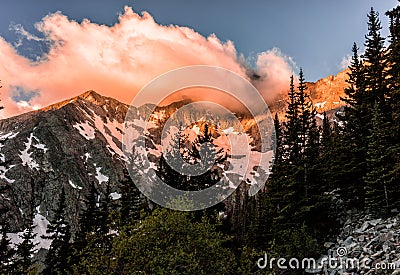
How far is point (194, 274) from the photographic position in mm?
13930

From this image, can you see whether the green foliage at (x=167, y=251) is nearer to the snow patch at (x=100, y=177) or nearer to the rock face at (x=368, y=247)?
the rock face at (x=368, y=247)

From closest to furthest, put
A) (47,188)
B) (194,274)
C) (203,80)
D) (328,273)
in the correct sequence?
(194,274), (328,273), (203,80), (47,188)

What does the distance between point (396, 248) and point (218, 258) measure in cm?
1043

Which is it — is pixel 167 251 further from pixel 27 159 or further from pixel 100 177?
pixel 100 177

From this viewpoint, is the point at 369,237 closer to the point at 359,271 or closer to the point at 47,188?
the point at 359,271

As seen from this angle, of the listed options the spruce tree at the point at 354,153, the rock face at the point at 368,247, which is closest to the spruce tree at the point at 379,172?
the rock face at the point at 368,247

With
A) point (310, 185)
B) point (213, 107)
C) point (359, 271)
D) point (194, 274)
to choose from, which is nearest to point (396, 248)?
point (359, 271)

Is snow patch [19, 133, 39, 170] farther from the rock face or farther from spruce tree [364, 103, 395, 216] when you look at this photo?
spruce tree [364, 103, 395, 216]

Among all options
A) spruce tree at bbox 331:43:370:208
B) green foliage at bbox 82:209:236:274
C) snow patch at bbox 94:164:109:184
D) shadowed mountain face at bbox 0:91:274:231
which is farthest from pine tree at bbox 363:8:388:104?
snow patch at bbox 94:164:109:184

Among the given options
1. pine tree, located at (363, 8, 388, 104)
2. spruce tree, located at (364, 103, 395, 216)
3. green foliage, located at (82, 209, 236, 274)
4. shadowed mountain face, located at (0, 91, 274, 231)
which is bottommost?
green foliage, located at (82, 209, 236, 274)

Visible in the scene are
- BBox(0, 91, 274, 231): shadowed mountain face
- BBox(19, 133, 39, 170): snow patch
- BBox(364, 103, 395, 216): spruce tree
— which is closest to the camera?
BBox(364, 103, 395, 216): spruce tree

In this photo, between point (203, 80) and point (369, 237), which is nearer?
point (369, 237)

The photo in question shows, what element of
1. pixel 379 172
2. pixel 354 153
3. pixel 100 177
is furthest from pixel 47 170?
pixel 379 172

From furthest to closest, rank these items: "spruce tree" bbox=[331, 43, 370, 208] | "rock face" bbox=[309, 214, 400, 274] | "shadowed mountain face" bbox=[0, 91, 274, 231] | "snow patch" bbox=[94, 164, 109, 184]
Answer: "snow patch" bbox=[94, 164, 109, 184] < "shadowed mountain face" bbox=[0, 91, 274, 231] < "spruce tree" bbox=[331, 43, 370, 208] < "rock face" bbox=[309, 214, 400, 274]
